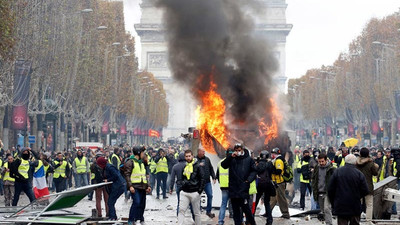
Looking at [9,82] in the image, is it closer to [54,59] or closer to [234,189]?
[54,59]

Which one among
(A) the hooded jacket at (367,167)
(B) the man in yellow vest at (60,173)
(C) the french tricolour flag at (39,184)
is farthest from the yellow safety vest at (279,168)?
(B) the man in yellow vest at (60,173)

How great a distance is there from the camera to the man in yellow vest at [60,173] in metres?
27.9

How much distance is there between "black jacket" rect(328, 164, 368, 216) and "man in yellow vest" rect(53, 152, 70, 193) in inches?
641

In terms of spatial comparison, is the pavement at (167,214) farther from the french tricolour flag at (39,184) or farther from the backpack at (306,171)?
the backpack at (306,171)

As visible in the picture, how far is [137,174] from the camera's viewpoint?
55.3ft

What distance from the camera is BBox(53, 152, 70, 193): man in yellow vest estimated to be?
2791 centimetres

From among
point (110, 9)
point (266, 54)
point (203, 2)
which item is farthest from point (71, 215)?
point (110, 9)

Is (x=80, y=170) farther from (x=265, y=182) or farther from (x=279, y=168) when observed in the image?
(x=265, y=182)

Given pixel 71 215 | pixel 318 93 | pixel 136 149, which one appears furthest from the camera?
pixel 318 93

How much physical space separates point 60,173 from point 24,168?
24.3 feet

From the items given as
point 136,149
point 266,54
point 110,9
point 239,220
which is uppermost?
point 110,9

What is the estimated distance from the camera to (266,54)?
100ft

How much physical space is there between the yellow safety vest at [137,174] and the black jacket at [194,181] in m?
1.25

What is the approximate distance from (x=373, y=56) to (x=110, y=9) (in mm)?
20946
